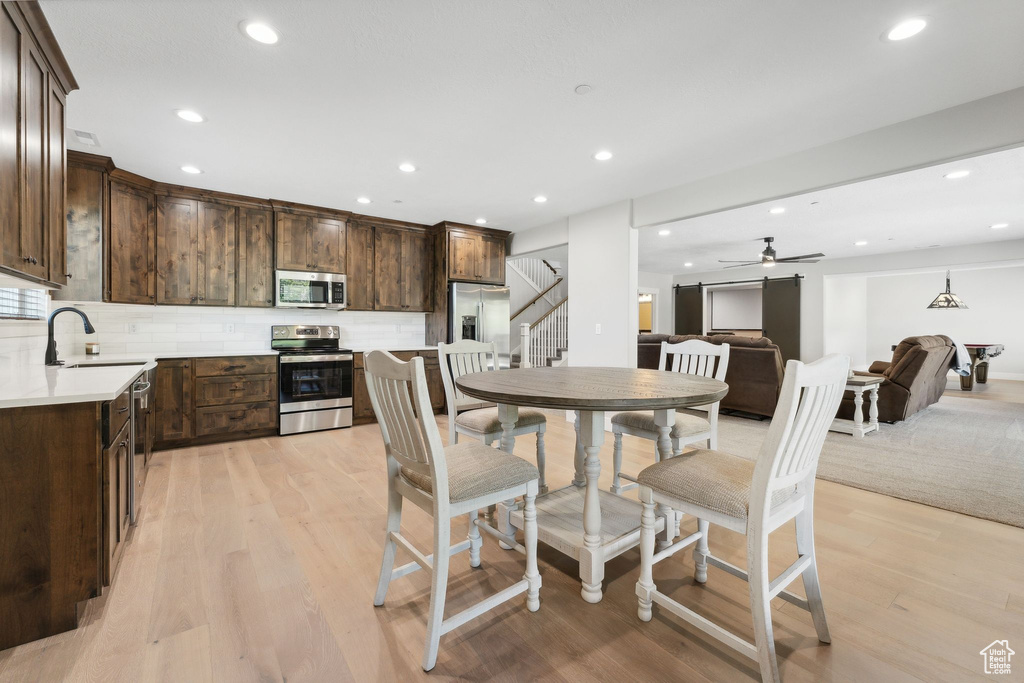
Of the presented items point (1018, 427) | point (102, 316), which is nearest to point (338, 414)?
point (102, 316)

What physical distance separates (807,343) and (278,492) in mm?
9507

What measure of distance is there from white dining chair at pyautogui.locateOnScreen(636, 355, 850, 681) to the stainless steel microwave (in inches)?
166

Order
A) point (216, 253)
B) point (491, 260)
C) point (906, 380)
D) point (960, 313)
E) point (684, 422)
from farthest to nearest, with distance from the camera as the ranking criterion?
point (960, 313), point (491, 260), point (906, 380), point (216, 253), point (684, 422)

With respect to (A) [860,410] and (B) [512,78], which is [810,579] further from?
(A) [860,410]

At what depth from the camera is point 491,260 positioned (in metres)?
5.82

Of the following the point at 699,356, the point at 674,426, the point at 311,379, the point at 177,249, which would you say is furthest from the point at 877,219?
the point at 177,249

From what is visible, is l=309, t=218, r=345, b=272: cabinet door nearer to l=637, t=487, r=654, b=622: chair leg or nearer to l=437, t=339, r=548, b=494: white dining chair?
l=437, t=339, r=548, b=494: white dining chair

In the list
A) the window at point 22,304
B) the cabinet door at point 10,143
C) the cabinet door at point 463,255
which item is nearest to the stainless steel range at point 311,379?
the cabinet door at point 463,255

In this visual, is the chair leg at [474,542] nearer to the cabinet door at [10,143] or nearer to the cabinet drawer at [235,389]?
the cabinet door at [10,143]

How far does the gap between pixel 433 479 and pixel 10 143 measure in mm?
2079

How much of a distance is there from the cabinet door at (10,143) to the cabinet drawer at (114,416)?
0.63 metres

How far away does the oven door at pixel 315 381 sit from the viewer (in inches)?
174

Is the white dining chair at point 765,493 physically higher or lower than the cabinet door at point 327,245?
lower

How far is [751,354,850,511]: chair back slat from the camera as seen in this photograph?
1197 mm
